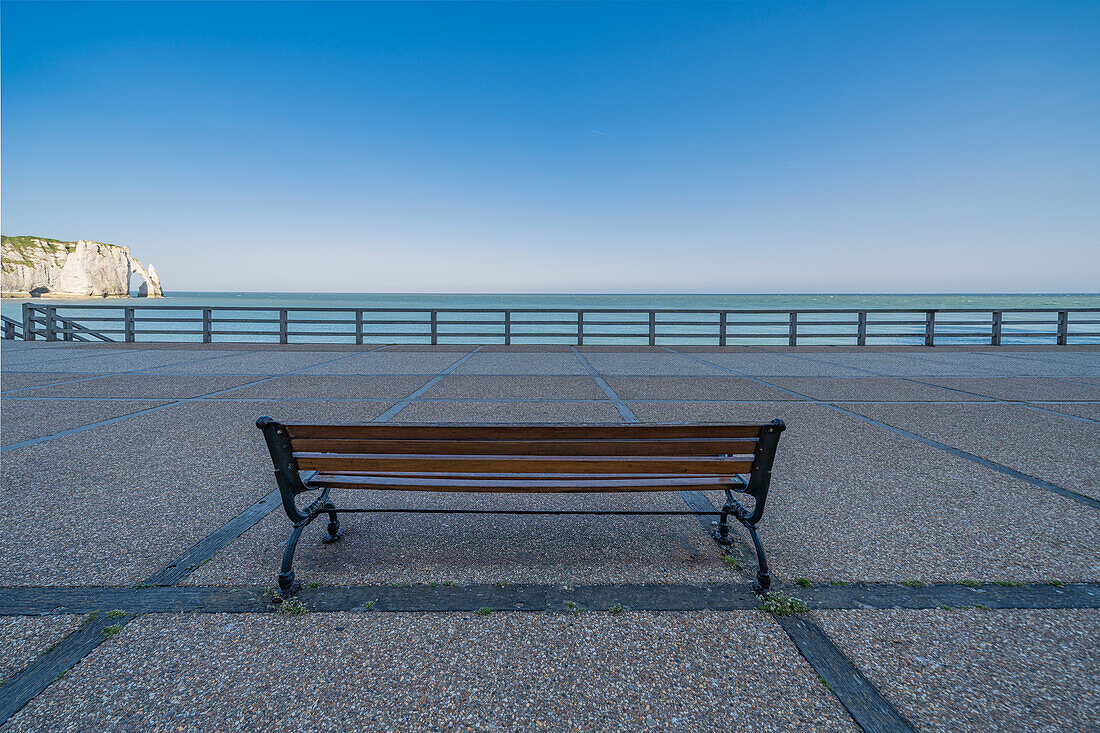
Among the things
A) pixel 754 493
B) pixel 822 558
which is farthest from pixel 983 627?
pixel 754 493

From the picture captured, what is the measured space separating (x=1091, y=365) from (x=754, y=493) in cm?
1226

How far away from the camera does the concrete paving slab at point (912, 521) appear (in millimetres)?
2295

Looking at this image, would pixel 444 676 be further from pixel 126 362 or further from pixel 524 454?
pixel 126 362

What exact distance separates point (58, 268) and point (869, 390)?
120 m

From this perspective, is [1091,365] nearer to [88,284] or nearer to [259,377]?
[259,377]

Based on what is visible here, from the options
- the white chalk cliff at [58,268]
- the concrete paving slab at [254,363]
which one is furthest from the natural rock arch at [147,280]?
the concrete paving slab at [254,363]

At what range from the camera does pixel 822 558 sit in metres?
2.40

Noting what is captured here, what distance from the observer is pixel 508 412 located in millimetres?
5496

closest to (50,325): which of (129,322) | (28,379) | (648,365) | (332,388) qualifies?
(129,322)

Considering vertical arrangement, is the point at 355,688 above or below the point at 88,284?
below

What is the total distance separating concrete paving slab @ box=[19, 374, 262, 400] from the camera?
6.29 m

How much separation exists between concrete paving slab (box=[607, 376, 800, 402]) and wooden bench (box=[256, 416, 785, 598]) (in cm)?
419

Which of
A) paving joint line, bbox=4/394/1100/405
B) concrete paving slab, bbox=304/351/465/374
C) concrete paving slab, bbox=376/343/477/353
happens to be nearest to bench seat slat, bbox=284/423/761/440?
paving joint line, bbox=4/394/1100/405

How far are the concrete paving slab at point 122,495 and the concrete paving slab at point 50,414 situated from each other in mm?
386
